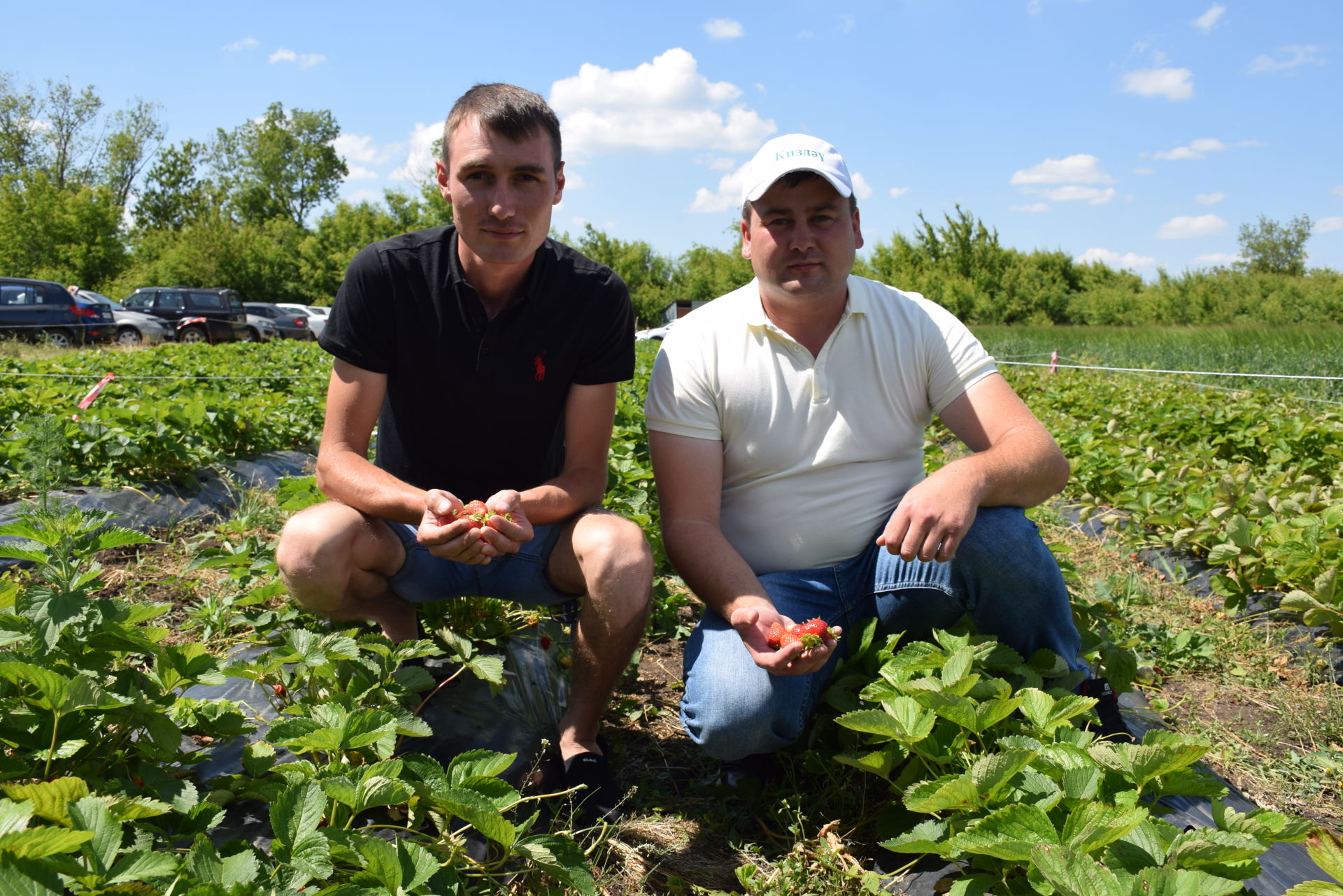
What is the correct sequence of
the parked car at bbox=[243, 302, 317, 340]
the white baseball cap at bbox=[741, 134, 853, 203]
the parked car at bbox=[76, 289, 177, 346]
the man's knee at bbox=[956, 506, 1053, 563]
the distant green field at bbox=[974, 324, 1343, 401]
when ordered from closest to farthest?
the man's knee at bbox=[956, 506, 1053, 563] < the white baseball cap at bbox=[741, 134, 853, 203] < the distant green field at bbox=[974, 324, 1343, 401] < the parked car at bbox=[76, 289, 177, 346] < the parked car at bbox=[243, 302, 317, 340]

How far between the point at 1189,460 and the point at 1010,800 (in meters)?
3.77

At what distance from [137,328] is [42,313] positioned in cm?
346

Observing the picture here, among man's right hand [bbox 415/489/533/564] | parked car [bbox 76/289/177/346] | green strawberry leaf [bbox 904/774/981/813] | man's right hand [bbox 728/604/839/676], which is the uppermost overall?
parked car [bbox 76/289/177/346]

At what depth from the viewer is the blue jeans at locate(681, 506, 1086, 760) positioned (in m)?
1.99

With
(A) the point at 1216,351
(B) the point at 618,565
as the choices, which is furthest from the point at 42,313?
(A) the point at 1216,351

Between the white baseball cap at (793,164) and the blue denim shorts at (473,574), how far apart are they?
1024mm

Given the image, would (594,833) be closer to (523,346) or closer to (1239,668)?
(523,346)

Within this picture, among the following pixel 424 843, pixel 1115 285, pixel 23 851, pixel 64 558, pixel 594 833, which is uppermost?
pixel 1115 285

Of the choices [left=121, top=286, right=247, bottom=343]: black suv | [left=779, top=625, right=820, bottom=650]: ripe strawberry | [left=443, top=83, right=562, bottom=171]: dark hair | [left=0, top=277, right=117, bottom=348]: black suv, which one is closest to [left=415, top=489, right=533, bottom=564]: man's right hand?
[left=779, top=625, right=820, bottom=650]: ripe strawberry

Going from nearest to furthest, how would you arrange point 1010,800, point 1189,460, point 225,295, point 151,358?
point 1010,800 → point 1189,460 → point 151,358 → point 225,295

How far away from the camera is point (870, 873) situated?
175 cm

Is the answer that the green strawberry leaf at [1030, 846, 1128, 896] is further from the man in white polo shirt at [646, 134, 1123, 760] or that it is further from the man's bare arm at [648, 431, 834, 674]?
the man in white polo shirt at [646, 134, 1123, 760]

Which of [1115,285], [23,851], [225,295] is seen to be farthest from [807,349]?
[1115,285]

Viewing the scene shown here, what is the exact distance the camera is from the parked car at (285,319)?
26.2m
